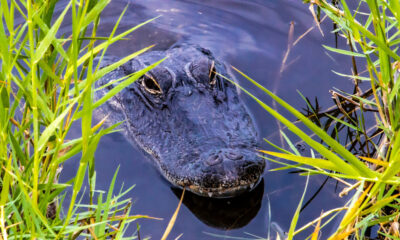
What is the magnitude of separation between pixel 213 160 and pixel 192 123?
60cm

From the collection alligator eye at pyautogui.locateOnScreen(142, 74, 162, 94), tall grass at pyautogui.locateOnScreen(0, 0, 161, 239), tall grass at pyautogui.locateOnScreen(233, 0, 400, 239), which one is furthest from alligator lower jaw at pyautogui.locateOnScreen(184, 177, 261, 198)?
tall grass at pyautogui.locateOnScreen(0, 0, 161, 239)

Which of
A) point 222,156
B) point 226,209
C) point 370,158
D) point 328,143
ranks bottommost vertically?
point 226,209

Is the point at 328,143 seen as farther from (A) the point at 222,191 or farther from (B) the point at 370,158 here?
(A) the point at 222,191

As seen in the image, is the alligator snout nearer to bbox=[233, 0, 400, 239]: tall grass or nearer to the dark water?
the dark water

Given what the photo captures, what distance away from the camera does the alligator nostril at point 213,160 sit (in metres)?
3.60

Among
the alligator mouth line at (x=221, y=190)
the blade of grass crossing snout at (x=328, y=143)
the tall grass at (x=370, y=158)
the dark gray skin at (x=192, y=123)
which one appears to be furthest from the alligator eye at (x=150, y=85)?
the blade of grass crossing snout at (x=328, y=143)

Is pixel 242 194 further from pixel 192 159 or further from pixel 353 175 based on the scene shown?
pixel 353 175

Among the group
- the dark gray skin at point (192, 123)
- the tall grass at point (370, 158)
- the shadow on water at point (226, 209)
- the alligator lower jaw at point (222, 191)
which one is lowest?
→ the shadow on water at point (226, 209)

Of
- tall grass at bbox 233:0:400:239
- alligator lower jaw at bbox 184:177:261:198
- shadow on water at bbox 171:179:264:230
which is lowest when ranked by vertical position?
shadow on water at bbox 171:179:264:230

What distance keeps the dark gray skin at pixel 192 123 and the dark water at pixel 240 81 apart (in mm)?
127

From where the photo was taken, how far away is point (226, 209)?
147 inches

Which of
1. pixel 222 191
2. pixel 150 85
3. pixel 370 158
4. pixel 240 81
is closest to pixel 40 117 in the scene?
pixel 370 158

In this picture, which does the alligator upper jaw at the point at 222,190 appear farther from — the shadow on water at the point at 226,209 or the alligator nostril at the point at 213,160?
the alligator nostril at the point at 213,160

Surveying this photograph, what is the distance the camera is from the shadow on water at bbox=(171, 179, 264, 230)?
12.0 ft
